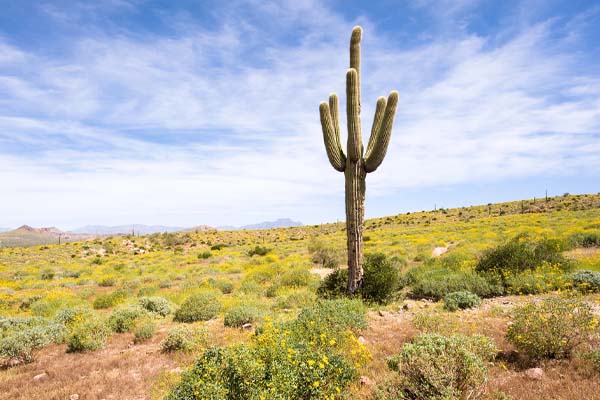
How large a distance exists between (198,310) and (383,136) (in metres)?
7.39

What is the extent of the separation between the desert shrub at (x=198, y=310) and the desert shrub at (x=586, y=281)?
981 centimetres

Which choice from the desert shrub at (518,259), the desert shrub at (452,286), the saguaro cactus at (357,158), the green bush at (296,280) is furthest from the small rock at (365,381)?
the green bush at (296,280)

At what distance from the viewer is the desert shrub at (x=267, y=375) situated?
3607 mm

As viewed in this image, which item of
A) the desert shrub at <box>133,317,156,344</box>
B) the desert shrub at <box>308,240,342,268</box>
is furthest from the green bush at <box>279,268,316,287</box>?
the desert shrub at <box>133,317,156,344</box>

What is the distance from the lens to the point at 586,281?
838cm

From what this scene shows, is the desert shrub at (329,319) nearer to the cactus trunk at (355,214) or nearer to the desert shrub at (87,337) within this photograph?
the cactus trunk at (355,214)

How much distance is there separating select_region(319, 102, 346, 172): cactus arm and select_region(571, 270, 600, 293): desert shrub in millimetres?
6915

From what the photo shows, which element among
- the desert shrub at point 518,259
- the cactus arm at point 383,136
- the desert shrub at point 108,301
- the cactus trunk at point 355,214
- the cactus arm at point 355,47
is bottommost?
the desert shrub at point 108,301

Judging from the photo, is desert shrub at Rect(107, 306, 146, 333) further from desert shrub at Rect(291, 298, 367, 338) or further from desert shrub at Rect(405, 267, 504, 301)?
desert shrub at Rect(405, 267, 504, 301)

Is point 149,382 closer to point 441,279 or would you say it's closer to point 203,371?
point 203,371

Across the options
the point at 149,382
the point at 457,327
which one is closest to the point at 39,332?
the point at 149,382

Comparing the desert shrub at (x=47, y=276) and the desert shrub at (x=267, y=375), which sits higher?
the desert shrub at (x=267, y=375)

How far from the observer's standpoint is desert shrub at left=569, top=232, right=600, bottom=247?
15012 millimetres

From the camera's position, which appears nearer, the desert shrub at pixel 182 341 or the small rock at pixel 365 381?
the small rock at pixel 365 381
